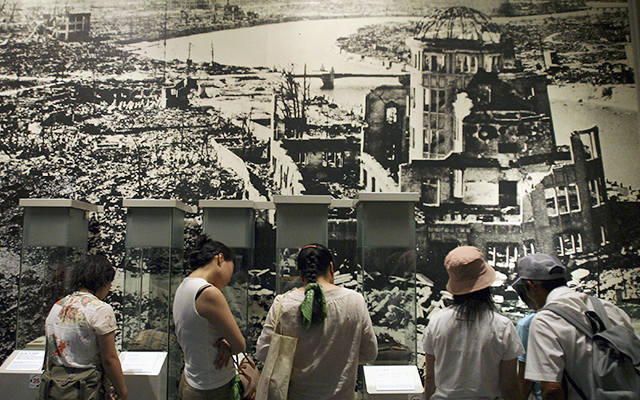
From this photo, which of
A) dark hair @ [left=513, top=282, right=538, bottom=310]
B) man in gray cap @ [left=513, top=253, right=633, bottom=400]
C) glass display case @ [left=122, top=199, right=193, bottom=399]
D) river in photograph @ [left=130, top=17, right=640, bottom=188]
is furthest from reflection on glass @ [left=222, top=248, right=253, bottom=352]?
man in gray cap @ [left=513, top=253, right=633, bottom=400]

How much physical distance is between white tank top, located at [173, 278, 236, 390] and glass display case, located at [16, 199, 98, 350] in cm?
198

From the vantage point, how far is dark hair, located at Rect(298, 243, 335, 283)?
288cm

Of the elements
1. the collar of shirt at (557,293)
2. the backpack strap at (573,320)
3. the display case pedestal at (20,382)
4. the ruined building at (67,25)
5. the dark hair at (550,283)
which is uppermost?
the ruined building at (67,25)

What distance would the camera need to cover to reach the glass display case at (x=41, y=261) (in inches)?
172

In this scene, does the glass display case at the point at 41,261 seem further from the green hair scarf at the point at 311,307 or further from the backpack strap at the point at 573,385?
the backpack strap at the point at 573,385

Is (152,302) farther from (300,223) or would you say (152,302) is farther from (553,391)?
(553,391)

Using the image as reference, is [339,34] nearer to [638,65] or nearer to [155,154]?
[155,154]

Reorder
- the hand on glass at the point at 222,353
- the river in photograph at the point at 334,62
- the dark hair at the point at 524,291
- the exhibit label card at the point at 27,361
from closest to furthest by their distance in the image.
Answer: the dark hair at the point at 524,291 < the hand on glass at the point at 222,353 < the exhibit label card at the point at 27,361 < the river in photograph at the point at 334,62

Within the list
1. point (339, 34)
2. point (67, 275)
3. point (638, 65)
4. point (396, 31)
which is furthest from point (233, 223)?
point (638, 65)

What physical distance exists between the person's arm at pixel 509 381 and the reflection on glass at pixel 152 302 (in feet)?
9.27

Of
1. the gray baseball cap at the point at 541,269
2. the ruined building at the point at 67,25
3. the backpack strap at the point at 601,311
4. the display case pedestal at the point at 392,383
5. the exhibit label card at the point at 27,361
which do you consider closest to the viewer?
the backpack strap at the point at 601,311

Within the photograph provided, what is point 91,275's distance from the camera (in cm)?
313

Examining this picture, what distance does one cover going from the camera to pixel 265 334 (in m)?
2.87

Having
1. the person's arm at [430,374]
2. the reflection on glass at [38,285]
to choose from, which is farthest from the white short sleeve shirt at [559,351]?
the reflection on glass at [38,285]
